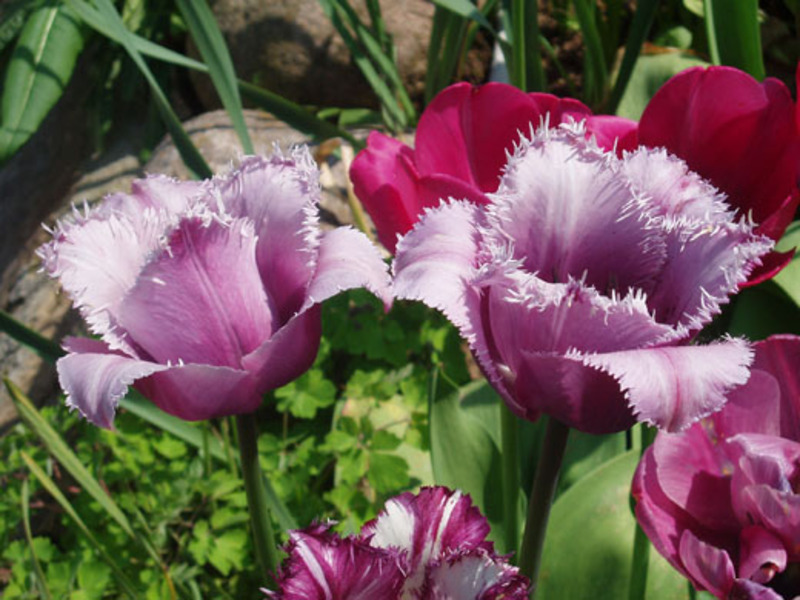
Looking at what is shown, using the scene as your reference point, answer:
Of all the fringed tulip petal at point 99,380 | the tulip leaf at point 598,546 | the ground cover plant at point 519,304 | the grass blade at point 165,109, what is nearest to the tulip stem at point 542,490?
the ground cover plant at point 519,304

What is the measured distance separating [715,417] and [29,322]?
78.6 inches

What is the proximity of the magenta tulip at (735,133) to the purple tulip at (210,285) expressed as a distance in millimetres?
221

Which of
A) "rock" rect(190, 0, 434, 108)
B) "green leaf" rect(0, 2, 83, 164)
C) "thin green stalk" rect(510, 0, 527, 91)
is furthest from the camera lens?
"rock" rect(190, 0, 434, 108)

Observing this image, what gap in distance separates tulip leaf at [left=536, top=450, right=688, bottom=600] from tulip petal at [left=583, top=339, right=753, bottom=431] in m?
0.51

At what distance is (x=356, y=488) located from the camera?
52.4 inches

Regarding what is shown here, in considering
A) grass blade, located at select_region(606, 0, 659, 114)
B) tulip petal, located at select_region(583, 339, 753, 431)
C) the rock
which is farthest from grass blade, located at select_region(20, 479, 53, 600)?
the rock

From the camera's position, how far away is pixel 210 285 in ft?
1.72

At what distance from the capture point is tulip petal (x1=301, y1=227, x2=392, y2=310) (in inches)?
19.4

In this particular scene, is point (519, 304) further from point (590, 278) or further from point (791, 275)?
point (791, 275)

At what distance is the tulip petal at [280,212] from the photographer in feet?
1.80

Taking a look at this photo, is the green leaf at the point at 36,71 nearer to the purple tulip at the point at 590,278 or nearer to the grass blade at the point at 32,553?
the grass blade at the point at 32,553

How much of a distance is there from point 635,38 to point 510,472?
2.24 feet

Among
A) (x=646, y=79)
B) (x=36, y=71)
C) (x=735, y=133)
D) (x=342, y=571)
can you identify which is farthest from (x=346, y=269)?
(x=36, y=71)

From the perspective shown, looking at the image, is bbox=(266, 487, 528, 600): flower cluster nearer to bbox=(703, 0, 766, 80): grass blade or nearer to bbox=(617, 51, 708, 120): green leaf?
bbox=(703, 0, 766, 80): grass blade
